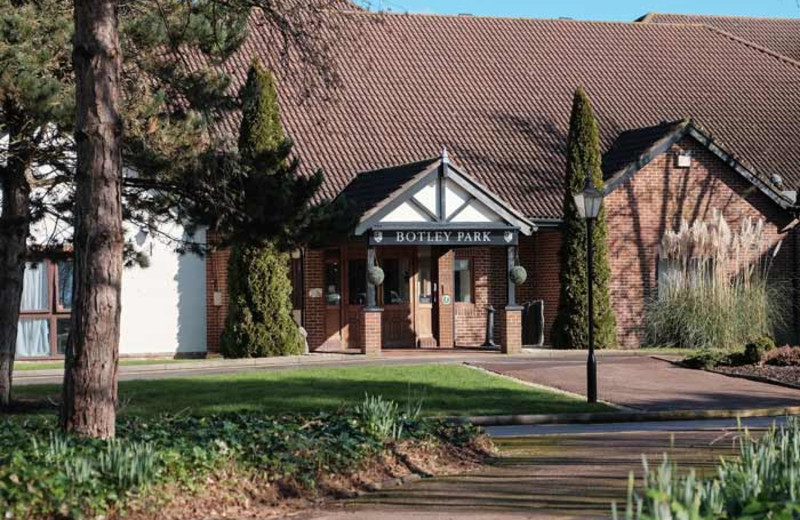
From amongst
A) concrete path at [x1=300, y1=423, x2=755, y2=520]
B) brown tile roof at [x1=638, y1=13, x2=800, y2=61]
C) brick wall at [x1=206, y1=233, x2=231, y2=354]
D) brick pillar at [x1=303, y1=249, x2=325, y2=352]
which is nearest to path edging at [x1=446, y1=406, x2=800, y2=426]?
concrete path at [x1=300, y1=423, x2=755, y2=520]

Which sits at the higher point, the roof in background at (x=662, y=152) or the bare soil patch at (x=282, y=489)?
the roof in background at (x=662, y=152)

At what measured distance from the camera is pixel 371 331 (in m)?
29.6

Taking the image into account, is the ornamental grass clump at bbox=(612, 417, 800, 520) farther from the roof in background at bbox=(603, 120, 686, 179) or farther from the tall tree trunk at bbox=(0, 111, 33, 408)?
the roof in background at bbox=(603, 120, 686, 179)

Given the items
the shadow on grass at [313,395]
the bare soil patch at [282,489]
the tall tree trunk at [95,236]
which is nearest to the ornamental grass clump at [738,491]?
the bare soil patch at [282,489]

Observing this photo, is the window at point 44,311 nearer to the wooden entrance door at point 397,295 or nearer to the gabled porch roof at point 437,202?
the gabled porch roof at point 437,202

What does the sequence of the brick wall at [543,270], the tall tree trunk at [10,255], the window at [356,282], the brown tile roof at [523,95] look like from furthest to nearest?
the brown tile roof at [523,95], the brick wall at [543,270], the window at [356,282], the tall tree trunk at [10,255]

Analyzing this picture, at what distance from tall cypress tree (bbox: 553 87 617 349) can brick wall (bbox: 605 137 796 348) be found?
1105 millimetres

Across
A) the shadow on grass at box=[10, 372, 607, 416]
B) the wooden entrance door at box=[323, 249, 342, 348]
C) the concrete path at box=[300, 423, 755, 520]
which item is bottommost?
the concrete path at box=[300, 423, 755, 520]

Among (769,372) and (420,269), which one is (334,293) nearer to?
(420,269)

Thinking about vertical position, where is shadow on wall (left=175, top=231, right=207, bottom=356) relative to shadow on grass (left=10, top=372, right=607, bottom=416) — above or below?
above

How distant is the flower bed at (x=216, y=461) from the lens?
9.49m

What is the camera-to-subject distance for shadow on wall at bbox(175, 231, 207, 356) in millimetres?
31406

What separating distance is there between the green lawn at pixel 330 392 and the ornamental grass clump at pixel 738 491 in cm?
987

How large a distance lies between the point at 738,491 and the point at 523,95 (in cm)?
2964
